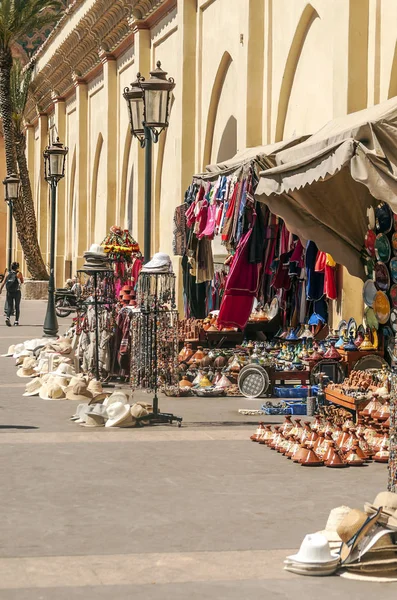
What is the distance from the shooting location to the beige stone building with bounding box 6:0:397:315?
617 inches

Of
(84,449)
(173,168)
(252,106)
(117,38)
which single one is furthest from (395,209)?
(117,38)

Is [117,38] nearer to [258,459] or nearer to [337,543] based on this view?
[258,459]

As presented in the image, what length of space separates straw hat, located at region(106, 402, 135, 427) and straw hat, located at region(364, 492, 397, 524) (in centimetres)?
498

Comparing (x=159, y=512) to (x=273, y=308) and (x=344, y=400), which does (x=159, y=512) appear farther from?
(x=273, y=308)

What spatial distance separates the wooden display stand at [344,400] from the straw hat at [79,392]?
3162 mm

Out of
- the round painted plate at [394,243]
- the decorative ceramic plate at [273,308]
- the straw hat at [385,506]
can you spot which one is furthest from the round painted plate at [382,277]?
the straw hat at [385,506]

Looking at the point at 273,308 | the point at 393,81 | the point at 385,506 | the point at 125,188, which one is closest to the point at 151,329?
the point at 273,308

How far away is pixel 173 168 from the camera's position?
2722cm

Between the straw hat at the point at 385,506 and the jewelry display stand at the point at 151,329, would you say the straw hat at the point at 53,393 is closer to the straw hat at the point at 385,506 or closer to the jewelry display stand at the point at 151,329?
the jewelry display stand at the point at 151,329

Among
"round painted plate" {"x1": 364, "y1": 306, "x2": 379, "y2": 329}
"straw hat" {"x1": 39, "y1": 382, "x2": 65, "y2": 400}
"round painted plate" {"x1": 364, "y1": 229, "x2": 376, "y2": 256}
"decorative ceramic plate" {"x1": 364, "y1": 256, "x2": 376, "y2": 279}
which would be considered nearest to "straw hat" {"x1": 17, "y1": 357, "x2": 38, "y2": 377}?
"straw hat" {"x1": 39, "y1": 382, "x2": 65, "y2": 400}

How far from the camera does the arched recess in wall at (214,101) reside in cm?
2302

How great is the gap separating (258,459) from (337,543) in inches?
124

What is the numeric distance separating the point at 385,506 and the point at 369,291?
741 centimetres

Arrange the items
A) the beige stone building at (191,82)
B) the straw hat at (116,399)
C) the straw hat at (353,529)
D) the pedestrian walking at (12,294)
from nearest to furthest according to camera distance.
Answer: the straw hat at (353,529), the straw hat at (116,399), the beige stone building at (191,82), the pedestrian walking at (12,294)
